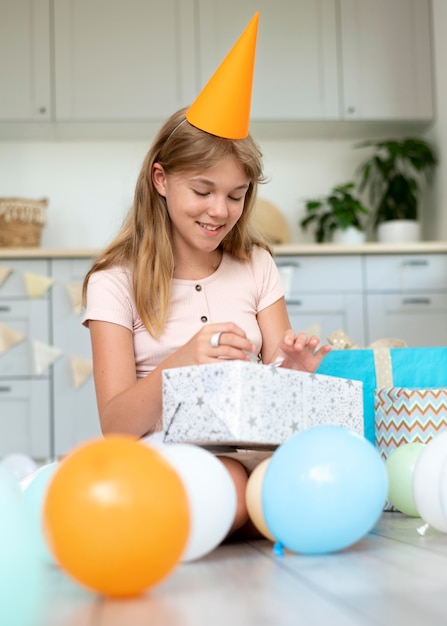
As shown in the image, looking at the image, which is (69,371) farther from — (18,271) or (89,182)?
(89,182)

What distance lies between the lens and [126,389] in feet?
4.63

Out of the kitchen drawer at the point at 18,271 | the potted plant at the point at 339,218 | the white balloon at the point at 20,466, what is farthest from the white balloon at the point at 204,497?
the potted plant at the point at 339,218

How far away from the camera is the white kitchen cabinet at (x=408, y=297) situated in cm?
350

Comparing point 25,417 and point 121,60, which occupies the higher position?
point 121,60

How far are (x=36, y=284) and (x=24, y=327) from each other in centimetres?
18

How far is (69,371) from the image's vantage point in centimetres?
341

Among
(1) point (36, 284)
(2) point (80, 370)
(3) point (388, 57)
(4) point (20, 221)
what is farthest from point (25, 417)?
(3) point (388, 57)

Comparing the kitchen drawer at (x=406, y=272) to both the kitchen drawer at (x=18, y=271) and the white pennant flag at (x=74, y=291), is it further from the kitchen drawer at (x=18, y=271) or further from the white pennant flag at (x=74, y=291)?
the kitchen drawer at (x=18, y=271)

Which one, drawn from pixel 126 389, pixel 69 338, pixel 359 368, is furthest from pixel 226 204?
pixel 69 338

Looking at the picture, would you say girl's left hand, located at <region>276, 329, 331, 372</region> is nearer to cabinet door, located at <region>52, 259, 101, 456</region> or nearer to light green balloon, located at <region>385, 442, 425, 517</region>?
light green balloon, located at <region>385, 442, 425, 517</region>

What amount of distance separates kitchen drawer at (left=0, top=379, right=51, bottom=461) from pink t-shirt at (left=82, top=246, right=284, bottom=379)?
1909mm

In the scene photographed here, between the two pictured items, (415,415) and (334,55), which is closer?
(415,415)

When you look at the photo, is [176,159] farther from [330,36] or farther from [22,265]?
[330,36]

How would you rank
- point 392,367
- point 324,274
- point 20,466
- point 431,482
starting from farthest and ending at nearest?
1. point 324,274
2. point 20,466
3. point 392,367
4. point 431,482
